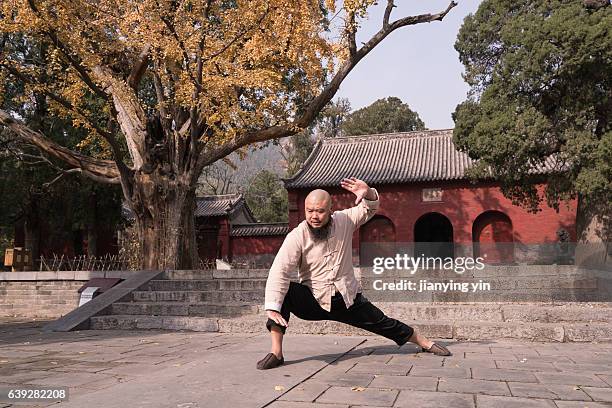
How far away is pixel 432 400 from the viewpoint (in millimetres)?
2908

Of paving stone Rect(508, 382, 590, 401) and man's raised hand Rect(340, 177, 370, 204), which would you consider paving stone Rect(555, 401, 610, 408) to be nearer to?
paving stone Rect(508, 382, 590, 401)

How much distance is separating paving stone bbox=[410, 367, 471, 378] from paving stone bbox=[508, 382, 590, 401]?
0.38 m

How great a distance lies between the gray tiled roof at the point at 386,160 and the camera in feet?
82.5

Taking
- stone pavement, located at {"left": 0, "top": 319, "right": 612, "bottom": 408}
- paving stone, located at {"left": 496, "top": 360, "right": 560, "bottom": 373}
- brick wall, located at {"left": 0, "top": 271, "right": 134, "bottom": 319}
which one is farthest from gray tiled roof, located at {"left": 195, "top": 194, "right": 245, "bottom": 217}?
paving stone, located at {"left": 496, "top": 360, "right": 560, "bottom": 373}

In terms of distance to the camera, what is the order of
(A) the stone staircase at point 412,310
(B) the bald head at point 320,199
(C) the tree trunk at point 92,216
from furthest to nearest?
(C) the tree trunk at point 92,216 < (A) the stone staircase at point 412,310 < (B) the bald head at point 320,199

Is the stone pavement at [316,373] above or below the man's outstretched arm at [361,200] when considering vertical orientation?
below

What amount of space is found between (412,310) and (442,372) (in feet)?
9.99

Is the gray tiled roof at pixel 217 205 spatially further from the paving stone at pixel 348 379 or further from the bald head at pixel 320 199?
the paving stone at pixel 348 379

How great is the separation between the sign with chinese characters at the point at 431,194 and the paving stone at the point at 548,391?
22.1m

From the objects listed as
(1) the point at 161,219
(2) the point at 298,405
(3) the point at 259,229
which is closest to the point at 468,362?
(2) the point at 298,405

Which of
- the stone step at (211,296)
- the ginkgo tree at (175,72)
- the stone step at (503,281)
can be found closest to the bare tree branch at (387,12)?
the ginkgo tree at (175,72)

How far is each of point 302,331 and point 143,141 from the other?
8.19 meters

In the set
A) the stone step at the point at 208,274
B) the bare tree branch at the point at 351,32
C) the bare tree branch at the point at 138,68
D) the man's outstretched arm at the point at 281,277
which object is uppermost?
the bare tree branch at the point at 351,32

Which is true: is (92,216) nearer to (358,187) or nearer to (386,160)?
(386,160)
